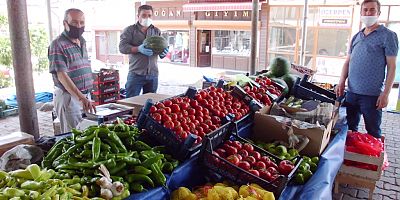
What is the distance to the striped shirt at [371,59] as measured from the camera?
12.3ft

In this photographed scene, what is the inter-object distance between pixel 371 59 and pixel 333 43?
9.11m

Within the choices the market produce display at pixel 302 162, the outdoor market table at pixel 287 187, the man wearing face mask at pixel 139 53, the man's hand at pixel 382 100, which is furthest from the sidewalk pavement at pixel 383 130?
the man wearing face mask at pixel 139 53

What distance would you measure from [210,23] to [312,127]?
1260 centimetres

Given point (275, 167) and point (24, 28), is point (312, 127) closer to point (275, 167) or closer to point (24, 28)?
point (275, 167)

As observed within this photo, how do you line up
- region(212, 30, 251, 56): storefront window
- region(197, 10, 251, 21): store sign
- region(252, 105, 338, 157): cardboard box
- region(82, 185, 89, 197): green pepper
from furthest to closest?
1. region(212, 30, 251, 56): storefront window
2. region(197, 10, 251, 21): store sign
3. region(252, 105, 338, 157): cardboard box
4. region(82, 185, 89, 197): green pepper

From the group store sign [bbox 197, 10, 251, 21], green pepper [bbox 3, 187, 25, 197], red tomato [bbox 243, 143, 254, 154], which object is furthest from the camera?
store sign [bbox 197, 10, 251, 21]

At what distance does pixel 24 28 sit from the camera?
313 cm

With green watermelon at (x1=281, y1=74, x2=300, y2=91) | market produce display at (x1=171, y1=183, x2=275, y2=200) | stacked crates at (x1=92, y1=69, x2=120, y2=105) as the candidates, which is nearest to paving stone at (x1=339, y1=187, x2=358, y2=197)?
green watermelon at (x1=281, y1=74, x2=300, y2=91)

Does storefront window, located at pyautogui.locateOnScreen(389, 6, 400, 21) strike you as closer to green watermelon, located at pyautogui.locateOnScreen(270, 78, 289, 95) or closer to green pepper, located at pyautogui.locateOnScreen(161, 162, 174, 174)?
green watermelon, located at pyautogui.locateOnScreen(270, 78, 289, 95)

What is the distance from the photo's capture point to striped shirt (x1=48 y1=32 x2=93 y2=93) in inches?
136

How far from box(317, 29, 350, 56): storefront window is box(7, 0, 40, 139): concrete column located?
1119cm

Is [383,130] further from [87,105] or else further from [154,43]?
[87,105]

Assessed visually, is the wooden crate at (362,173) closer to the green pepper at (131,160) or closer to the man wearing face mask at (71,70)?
the green pepper at (131,160)

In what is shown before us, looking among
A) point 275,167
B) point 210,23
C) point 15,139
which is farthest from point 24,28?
point 210,23
